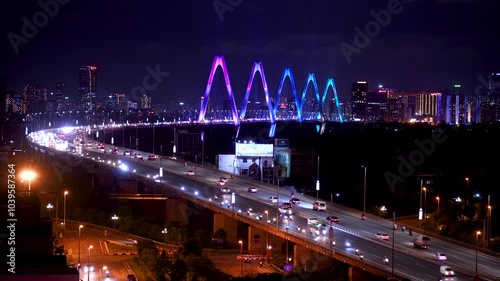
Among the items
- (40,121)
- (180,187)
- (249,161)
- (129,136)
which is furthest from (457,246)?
(40,121)

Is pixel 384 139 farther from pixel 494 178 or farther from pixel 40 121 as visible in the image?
pixel 40 121

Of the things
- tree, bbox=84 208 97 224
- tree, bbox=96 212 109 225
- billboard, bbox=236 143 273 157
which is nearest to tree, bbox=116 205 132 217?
tree, bbox=96 212 109 225

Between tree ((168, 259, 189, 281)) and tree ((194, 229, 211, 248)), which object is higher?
tree ((168, 259, 189, 281))

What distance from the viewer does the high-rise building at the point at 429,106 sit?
203 ft

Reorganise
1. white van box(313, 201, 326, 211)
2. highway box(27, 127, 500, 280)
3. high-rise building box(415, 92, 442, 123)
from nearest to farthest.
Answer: highway box(27, 127, 500, 280) → white van box(313, 201, 326, 211) → high-rise building box(415, 92, 442, 123)

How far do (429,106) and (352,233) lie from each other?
175ft

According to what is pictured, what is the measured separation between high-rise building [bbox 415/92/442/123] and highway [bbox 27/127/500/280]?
42.5 metres

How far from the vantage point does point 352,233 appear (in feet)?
41.9

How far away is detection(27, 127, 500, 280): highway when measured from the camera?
1030 centimetres

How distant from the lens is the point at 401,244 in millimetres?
11914

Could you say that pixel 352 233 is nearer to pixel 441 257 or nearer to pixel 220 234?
pixel 441 257

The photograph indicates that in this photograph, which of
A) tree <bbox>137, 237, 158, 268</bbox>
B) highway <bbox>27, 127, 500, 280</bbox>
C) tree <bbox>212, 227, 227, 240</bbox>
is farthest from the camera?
tree <bbox>212, 227, 227, 240</bbox>

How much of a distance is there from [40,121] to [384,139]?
2618 cm

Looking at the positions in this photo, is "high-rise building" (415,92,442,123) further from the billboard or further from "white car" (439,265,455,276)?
"white car" (439,265,455,276)
